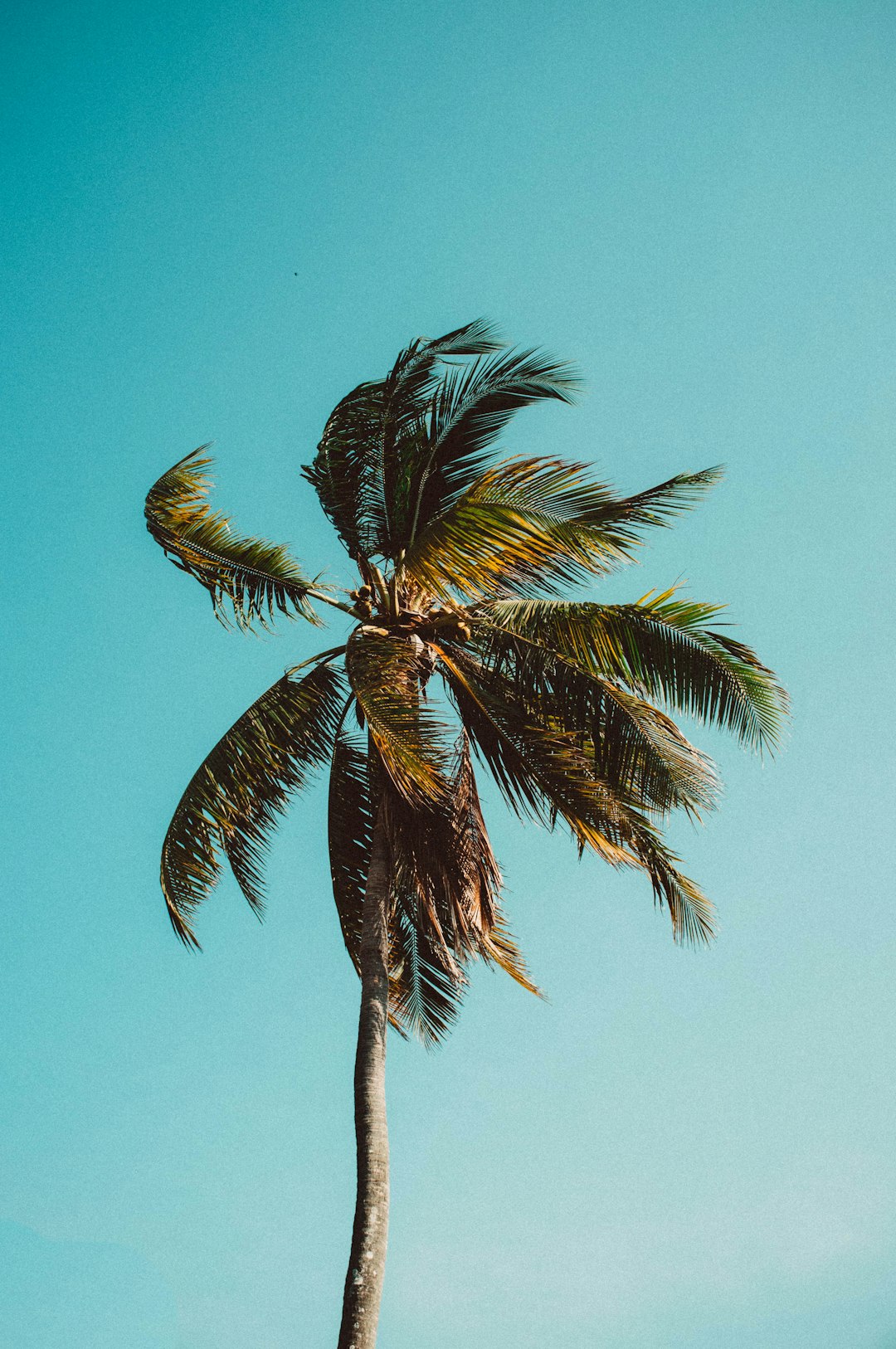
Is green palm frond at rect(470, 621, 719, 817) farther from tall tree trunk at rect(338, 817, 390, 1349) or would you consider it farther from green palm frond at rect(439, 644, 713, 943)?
tall tree trunk at rect(338, 817, 390, 1349)

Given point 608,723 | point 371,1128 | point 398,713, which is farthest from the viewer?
point 608,723

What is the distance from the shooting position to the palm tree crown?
8.69 metres

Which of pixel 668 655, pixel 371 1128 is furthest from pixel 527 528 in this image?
pixel 371 1128

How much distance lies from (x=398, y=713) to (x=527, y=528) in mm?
1813

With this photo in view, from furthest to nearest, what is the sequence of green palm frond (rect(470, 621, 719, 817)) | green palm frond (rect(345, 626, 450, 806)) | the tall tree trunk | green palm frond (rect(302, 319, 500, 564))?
green palm frond (rect(302, 319, 500, 564))
green palm frond (rect(470, 621, 719, 817))
green palm frond (rect(345, 626, 450, 806))
the tall tree trunk

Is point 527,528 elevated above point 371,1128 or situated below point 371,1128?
above

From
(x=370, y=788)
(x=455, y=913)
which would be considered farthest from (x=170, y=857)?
(x=455, y=913)

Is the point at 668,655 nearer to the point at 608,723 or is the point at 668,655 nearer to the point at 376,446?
the point at 608,723

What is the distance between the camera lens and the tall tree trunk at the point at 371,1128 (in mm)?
6664

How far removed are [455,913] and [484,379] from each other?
4.71 meters

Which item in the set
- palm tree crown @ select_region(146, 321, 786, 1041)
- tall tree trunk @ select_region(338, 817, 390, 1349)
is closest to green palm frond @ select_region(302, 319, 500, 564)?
palm tree crown @ select_region(146, 321, 786, 1041)

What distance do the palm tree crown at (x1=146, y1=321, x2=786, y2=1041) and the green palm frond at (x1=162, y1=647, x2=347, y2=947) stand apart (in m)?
0.02

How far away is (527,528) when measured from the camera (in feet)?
27.8

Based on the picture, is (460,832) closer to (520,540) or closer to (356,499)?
(520,540)
